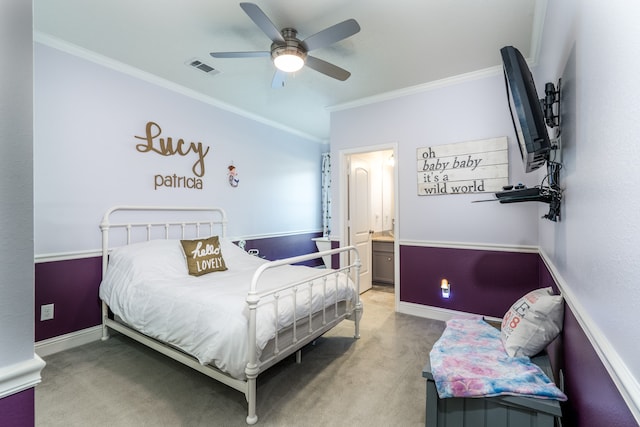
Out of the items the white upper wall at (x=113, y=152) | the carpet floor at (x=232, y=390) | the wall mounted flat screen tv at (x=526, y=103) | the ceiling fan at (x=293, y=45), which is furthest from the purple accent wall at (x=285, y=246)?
the wall mounted flat screen tv at (x=526, y=103)

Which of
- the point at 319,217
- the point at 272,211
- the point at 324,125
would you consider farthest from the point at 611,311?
the point at 319,217

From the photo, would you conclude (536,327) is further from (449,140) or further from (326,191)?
(326,191)

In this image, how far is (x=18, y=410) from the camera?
2.39 ft

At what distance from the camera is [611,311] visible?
805 millimetres

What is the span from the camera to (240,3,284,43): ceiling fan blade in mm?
1704

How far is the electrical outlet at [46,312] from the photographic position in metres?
2.46

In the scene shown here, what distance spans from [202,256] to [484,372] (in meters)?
2.41

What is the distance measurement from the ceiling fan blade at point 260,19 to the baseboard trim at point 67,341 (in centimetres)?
297

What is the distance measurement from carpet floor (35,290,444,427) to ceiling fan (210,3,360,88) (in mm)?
2327

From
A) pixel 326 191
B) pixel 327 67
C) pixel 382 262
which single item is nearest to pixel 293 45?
pixel 327 67

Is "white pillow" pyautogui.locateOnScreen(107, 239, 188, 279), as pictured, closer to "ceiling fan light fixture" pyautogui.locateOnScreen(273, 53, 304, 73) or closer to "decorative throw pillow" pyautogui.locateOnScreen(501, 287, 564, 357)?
"ceiling fan light fixture" pyautogui.locateOnScreen(273, 53, 304, 73)

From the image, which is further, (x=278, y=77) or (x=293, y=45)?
(x=278, y=77)

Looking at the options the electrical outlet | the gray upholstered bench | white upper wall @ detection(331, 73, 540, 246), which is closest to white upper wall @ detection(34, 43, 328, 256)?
the electrical outlet

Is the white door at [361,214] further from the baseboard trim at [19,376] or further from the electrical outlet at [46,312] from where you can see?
the baseboard trim at [19,376]
